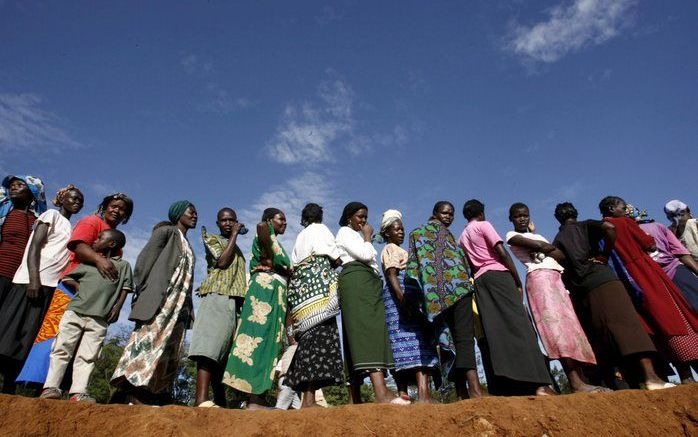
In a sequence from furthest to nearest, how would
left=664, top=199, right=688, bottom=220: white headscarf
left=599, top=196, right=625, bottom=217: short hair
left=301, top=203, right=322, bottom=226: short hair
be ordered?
left=664, top=199, right=688, bottom=220: white headscarf → left=599, top=196, right=625, bottom=217: short hair → left=301, top=203, right=322, bottom=226: short hair

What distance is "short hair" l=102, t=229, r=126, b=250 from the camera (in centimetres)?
481

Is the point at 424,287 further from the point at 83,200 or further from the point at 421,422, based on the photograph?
the point at 83,200

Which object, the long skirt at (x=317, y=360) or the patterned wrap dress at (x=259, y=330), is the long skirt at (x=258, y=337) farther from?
the long skirt at (x=317, y=360)

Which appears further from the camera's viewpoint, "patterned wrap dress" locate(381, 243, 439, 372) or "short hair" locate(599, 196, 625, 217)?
"short hair" locate(599, 196, 625, 217)

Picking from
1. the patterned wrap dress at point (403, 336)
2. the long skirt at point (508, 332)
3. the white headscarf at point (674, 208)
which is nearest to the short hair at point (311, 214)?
the patterned wrap dress at point (403, 336)

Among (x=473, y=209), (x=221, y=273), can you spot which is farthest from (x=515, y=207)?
(x=221, y=273)

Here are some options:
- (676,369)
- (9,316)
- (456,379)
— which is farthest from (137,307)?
(676,369)

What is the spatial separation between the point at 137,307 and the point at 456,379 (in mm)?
3194

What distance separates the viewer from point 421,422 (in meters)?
3.39

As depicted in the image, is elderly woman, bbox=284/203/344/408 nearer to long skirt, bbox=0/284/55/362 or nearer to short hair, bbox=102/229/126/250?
short hair, bbox=102/229/126/250

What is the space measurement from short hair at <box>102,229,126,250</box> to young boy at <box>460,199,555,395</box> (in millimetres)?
3710

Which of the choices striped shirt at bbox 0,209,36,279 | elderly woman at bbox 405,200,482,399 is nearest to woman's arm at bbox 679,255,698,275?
elderly woman at bbox 405,200,482,399

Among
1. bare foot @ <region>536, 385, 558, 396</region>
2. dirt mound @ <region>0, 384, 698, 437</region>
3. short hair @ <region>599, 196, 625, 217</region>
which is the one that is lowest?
Answer: dirt mound @ <region>0, 384, 698, 437</region>

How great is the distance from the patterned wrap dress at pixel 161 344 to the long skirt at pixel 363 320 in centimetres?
164
